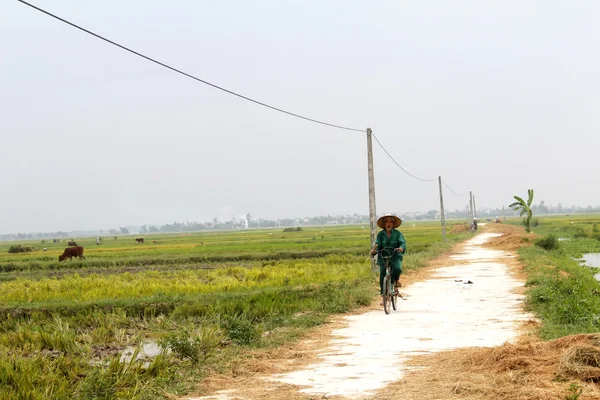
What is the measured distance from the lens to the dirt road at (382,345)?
6285mm

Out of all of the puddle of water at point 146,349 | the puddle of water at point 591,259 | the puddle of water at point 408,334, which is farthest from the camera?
the puddle of water at point 591,259

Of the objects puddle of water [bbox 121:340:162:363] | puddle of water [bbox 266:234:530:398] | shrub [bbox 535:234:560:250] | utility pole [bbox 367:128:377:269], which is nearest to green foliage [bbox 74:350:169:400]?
puddle of water [bbox 266:234:530:398]

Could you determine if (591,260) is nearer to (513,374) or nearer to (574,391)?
(513,374)

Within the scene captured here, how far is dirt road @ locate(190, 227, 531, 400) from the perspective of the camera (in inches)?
247

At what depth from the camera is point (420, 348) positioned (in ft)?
26.9

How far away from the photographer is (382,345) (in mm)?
8539

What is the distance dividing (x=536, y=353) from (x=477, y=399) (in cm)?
149

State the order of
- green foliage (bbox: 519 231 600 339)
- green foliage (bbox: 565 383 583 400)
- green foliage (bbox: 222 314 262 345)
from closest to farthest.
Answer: green foliage (bbox: 565 383 583 400), green foliage (bbox: 519 231 600 339), green foliage (bbox: 222 314 262 345)

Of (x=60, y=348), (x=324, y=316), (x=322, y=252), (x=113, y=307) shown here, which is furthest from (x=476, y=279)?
(x=322, y=252)

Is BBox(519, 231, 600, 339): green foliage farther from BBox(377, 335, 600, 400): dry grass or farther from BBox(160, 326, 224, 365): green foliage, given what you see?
BBox(160, 326, 224, 365): green foliage

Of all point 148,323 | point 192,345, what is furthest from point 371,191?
point 192,345

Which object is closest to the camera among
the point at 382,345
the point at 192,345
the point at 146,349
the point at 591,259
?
the point at 192,345

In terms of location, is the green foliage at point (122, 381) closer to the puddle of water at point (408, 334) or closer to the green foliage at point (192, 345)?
the green foliage at point (192, 345)

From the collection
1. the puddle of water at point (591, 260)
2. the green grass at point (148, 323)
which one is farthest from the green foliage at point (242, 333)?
the puddle of water at point (591, 260)
